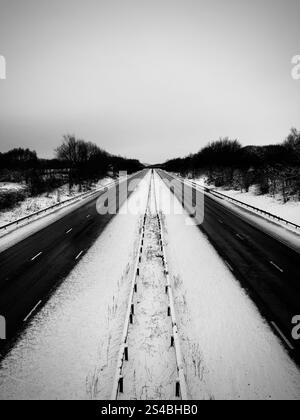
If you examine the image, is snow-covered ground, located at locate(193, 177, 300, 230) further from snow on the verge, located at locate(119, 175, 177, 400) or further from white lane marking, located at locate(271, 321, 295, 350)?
snow on the verge, located at locate(119, 175, 177, 400)

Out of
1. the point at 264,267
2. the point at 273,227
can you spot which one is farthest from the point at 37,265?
the point at 273,227

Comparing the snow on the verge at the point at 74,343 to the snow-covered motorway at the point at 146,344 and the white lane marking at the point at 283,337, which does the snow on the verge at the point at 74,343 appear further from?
the white lane marking at the point at 283,337

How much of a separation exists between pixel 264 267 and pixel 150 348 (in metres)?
8.70

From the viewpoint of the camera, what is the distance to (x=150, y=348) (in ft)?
24.6

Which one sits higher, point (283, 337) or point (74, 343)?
point (283, 337)

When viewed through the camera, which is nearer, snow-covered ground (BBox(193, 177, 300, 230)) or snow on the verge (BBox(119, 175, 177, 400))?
snow on the verge (BBox(119, 175, 177, 400))

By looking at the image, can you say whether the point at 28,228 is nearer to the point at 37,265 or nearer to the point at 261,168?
the point at 37,265

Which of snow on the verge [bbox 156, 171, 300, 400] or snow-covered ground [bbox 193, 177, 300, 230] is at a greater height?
snow-covered ground [bbox 193, 177, 300, 230]

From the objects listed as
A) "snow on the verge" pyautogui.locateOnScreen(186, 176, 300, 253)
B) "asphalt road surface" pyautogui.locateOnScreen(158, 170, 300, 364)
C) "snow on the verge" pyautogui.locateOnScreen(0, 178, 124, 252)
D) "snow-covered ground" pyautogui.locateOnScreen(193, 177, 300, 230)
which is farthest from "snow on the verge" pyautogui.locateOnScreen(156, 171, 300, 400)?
"snow-covered ground" pyautogui.locateOnScreen(193, 177, 300, 230)

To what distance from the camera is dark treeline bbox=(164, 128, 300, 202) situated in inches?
1262

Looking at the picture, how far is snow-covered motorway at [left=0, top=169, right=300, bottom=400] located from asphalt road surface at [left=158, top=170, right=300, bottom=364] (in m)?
0.53

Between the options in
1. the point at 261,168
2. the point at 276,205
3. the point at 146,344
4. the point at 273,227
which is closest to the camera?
the point at 146,344

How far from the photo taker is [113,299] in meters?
10.2

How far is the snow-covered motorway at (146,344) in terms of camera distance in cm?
632
